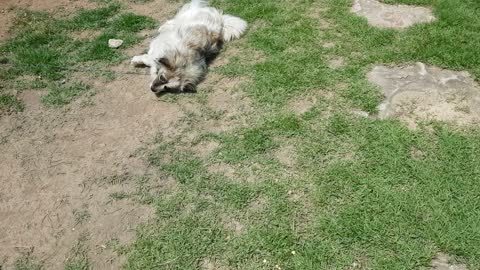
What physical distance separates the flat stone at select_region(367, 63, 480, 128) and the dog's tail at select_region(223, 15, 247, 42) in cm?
205

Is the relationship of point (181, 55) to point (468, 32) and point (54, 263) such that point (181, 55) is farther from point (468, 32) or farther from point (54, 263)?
point (468, 32)

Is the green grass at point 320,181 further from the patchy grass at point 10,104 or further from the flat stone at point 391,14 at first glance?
the patchy grass at point 10,104

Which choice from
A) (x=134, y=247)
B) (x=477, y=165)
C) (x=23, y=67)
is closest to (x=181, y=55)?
(x=23, y=67)

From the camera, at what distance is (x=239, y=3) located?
7.73 meters

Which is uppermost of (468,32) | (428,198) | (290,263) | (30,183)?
(468,32)

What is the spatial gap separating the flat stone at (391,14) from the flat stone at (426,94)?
1.12 metres

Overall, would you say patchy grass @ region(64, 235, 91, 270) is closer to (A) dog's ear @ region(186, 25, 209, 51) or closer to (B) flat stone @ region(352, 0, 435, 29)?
(A) dog's ear @ region(186, 25, 209, 51)

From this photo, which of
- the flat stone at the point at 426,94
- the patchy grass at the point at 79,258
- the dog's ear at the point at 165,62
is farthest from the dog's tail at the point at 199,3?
the patchy grass at the point at 79,258

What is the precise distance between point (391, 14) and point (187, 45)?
10.7ft

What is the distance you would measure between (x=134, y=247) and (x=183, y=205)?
645 millimetres

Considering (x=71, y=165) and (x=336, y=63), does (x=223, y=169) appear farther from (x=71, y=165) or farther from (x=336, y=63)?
(x=336, y=63)

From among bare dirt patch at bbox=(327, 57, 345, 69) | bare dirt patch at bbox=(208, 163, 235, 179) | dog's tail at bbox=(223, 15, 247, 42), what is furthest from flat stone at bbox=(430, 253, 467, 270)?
dog's tail at bbox=(223, 15, 247, 42)

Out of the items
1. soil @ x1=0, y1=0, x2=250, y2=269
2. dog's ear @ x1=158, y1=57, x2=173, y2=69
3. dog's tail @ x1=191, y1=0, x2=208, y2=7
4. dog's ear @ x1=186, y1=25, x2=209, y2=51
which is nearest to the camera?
soil @ x1=0, y1=0, x2=250, y2=269

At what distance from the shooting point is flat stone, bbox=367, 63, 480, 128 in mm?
5465
